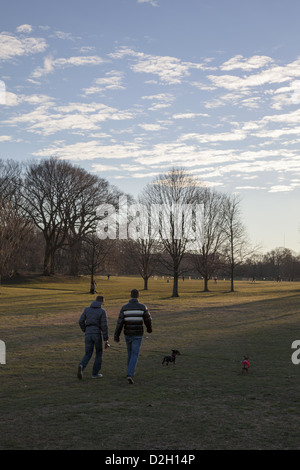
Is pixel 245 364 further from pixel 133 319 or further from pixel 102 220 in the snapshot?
pixel 102 220

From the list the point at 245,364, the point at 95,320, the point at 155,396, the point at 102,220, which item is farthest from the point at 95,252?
the point at 155,396

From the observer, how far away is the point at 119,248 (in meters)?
69.0

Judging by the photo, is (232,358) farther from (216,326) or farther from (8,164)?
(8,164)

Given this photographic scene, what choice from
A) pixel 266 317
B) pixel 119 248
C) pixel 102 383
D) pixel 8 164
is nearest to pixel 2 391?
pixel 102 383

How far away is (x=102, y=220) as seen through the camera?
72.1m

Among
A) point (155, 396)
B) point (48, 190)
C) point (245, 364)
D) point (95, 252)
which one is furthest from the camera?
point (48, 190)

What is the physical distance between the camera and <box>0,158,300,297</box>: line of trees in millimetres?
48438

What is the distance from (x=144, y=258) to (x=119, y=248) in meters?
11.3

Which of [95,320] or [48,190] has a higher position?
[48,190]

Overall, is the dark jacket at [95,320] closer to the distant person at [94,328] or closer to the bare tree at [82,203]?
the distant person at [94,328]

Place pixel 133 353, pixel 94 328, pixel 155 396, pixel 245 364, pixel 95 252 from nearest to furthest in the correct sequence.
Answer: pixel 155 396, pixel 133 353, pixel 94 328, pixel 245 364, pixel 95 252

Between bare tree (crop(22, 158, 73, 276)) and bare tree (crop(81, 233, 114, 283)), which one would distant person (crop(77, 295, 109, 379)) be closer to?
bare tree (crop(81, 233, 114, 283))

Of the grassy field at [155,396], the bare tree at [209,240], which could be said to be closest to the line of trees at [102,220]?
the bare tree at [209,240]
